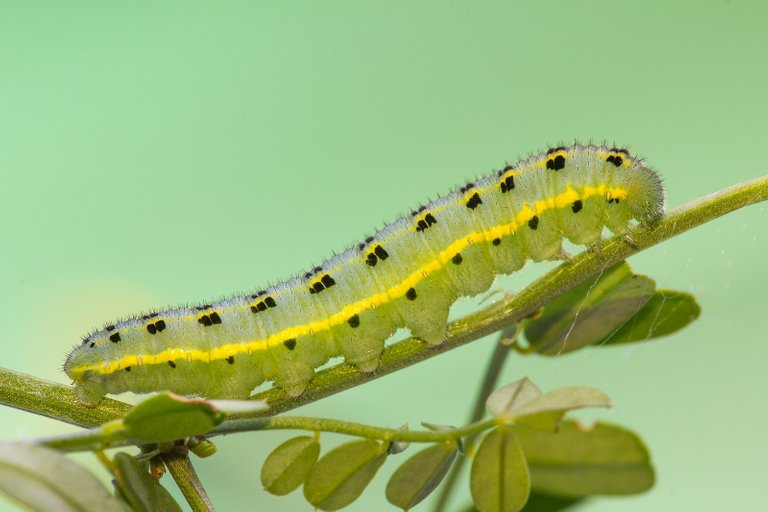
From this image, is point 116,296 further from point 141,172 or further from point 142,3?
point 142,3

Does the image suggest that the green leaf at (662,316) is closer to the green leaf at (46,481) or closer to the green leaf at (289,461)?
the green leaf at (289,461)

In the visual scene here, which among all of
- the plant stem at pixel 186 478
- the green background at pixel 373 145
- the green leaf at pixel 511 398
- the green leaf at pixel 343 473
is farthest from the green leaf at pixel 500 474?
the green background at pixel 373 145

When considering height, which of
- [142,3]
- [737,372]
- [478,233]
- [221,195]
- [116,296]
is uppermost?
[142,3]

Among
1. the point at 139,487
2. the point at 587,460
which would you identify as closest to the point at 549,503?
the point at 587,460

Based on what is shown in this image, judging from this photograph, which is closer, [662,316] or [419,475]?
[419,475]

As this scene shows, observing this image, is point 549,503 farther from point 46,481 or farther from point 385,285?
point 46,481

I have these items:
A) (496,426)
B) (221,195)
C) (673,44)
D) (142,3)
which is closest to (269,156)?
(221,195)

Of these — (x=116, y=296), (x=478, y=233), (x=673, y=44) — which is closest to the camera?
(x=478, y=233)
